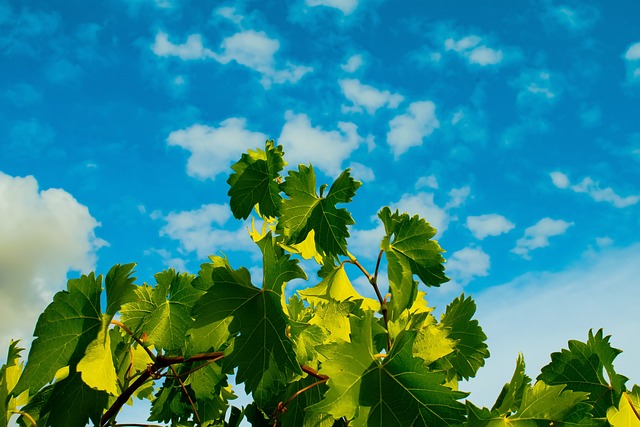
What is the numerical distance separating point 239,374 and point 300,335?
21 cm

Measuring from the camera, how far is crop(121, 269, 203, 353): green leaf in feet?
6.20

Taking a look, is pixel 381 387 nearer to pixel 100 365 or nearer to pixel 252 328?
pixel 252 328

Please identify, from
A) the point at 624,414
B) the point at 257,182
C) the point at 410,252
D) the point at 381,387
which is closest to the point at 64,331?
the point at 257,182

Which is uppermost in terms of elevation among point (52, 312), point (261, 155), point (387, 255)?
point (261, 155)

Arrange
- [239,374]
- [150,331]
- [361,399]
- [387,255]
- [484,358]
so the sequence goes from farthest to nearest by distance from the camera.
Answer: [484,358] → [387,255] → [150,331] → [239,374] → [361,399]

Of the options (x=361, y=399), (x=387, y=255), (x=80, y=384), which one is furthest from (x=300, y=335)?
(x=80, y=384)

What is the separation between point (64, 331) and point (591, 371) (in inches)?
70.5

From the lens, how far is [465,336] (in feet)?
7.13

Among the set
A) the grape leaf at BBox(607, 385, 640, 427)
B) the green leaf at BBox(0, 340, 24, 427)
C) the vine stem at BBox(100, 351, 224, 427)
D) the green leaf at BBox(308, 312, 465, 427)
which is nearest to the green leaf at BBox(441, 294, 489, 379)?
the grape leaf at BBox(607, 385, 640, 427)

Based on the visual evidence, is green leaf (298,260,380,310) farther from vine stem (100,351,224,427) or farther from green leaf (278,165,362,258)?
vine stem (100,351,224,427)

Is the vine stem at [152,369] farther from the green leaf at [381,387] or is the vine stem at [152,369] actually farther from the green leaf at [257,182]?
the green leaf at [257,182]

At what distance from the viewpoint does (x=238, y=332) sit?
5.72 ft

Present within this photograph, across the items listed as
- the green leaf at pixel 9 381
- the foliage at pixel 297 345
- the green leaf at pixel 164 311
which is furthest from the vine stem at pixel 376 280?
the green leaf at pixel 9 381

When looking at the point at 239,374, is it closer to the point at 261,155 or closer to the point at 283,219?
the point at 283,219
